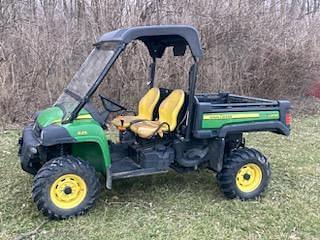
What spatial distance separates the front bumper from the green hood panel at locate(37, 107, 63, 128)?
0.15 m

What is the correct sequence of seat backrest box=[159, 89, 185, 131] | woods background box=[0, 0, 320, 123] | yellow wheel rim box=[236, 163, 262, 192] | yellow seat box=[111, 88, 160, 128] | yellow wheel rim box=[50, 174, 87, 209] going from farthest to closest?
woods background box=[0, 0, 320, 123], yellow seat box=[111, 88, 160, 128], yellow wheel rim box=[236, 163, 262, 192], seat backrest box=[159, 89, 185, 131], yellow wheel rim box=[50, 174, 87, 209]

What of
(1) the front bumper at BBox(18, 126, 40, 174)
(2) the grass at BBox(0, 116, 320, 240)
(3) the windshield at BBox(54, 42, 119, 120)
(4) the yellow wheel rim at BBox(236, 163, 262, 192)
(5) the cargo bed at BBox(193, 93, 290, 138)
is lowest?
(2) the grass at BBox(0, 116, 320, 240)

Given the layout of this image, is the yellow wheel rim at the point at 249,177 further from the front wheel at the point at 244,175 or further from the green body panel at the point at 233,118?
the green body panel at the point at 233,118

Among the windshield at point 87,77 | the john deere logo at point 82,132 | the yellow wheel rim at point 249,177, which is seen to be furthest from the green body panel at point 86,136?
the yellow wheel rim at point 249,177

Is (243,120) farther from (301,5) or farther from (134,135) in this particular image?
(301,5)

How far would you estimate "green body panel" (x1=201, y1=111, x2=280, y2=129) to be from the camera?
4.28 m

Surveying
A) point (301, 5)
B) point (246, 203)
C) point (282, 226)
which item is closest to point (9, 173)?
point (246, 203)

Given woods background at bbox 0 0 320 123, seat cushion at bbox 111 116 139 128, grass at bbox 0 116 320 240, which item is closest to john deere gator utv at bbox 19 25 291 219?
seat cushion at bbox 111 116 139 128

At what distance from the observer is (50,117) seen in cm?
413

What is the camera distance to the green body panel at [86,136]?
12.7 feet

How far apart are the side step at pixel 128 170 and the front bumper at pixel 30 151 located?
72 centimetres

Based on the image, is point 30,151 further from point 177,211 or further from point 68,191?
point 177,211

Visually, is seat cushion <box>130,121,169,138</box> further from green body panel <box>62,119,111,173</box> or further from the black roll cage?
green body panel <box>62,119,111,173</box>

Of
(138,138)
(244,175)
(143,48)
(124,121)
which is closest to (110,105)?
(124,121)
